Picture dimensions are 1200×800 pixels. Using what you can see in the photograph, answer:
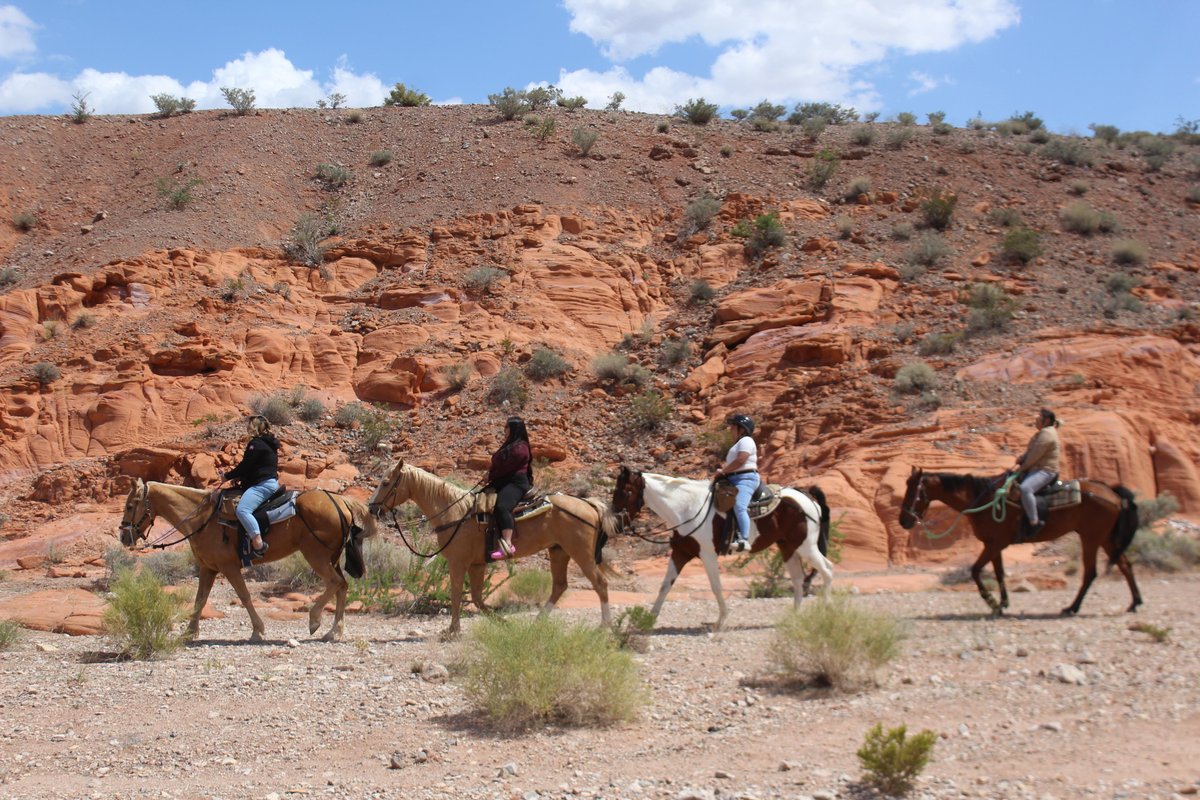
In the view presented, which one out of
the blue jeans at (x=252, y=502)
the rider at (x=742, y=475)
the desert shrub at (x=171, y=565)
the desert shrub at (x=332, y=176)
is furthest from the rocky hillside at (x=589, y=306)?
the blue jeans at (x=252, y=502)

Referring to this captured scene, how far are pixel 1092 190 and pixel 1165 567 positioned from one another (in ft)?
78.5

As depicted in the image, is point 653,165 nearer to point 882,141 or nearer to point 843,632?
point 882,141

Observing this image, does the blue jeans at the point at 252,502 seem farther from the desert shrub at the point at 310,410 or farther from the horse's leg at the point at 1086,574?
the desert shrub at the point at 310,410

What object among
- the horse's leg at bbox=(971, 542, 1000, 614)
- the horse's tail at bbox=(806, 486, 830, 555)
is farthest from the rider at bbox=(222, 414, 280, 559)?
the horse's leg at bbox=(971, 542, 1000, 614)

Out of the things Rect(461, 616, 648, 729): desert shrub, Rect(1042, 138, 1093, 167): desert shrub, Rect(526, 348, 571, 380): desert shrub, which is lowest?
Rect(461, 616, 648, 729): desert shrub

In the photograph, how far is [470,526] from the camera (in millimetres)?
11523

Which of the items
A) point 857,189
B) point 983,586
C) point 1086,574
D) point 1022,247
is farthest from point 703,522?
point 857,189

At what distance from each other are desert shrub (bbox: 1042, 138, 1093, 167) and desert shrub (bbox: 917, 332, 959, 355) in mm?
17722

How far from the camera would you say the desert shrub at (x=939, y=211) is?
31.8 metres

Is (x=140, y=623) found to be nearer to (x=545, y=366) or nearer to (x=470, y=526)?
(x=470, y=526)

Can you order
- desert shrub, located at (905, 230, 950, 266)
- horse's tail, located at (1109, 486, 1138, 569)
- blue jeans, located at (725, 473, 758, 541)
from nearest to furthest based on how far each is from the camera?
blue jeans, located at (725, 473, 758, 541), horse's tail, located at (1109, 486, 1138, 569), desert shrub, located at (905, 230, 950, 266)

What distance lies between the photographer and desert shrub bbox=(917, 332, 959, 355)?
79.5 feet

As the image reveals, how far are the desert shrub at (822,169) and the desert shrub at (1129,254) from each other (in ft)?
33.6

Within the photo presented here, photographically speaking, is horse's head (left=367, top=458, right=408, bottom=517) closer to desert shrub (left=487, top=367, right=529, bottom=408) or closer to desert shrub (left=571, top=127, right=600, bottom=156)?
desert shrub (left=487, top=367, right=529, bottom=408)
